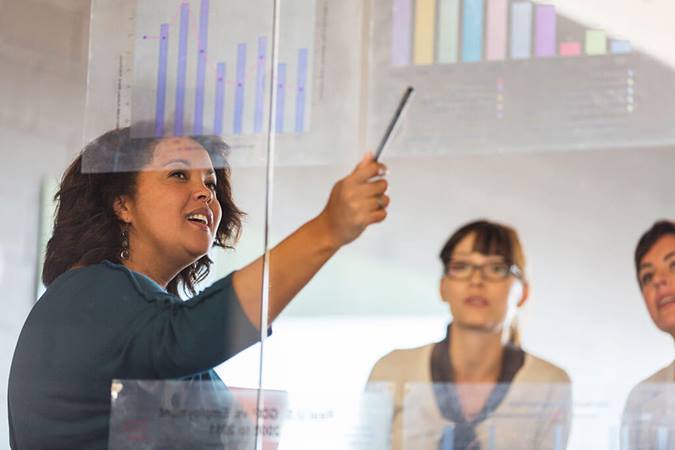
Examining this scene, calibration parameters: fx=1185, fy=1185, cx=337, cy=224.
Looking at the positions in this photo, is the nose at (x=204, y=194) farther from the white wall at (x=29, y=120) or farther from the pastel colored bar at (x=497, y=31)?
the pastel colored bar at (x=497, y=31)

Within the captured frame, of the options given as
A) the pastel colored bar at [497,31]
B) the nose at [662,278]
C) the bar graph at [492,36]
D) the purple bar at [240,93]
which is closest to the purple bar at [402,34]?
the bar graph at [492,36]

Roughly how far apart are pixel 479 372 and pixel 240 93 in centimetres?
51

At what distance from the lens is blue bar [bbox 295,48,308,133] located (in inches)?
63.5

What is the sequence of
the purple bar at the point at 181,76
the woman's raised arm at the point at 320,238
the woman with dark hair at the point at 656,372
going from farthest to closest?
the purple bar at the point at 181,76 → the woman's raised arm at the point at 320,238 → the woman with dark hair at the point at 656,372

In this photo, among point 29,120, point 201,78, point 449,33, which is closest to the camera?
point 449,33

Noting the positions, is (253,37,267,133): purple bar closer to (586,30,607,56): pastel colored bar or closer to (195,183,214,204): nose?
(195,183,214,204): nose

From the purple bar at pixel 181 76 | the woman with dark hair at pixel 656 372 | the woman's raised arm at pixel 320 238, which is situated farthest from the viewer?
the purple bar at pixel 181 76

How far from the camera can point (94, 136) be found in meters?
1.71

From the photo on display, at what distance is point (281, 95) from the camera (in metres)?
1.63

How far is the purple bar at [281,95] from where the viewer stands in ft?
5.33

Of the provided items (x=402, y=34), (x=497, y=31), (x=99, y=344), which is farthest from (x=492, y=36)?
(x=99, y=344)

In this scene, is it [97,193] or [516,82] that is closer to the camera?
[516,82]

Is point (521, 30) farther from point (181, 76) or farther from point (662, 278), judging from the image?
point (181, 76)

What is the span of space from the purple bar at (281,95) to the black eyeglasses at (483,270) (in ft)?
1.02
